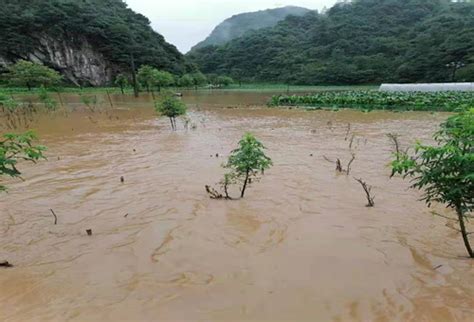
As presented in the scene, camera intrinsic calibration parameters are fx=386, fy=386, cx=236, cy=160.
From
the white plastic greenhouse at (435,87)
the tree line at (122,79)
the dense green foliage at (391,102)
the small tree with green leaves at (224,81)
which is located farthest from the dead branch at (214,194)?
the small tree with green leaves at (224,81)

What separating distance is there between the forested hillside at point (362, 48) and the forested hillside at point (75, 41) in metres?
22.4

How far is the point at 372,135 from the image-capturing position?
14523mm

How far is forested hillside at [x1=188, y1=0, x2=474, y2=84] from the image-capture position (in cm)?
5775

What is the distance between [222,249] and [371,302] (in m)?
1.97

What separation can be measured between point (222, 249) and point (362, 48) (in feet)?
283

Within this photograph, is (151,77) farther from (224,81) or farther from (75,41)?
(75,41)

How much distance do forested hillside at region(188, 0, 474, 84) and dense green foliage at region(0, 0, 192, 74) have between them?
2026 cm

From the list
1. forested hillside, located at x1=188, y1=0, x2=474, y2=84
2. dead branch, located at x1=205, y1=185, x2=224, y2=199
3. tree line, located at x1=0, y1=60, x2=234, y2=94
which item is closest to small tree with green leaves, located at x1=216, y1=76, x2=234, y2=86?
tree line, located at x1=0, y1=60, x2=234, y2=94

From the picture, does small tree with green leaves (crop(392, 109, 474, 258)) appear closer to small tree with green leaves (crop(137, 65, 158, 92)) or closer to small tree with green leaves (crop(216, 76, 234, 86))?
small tree with green leaves (crop(137, 65, 158, 92))

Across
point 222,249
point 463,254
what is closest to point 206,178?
point 222,249

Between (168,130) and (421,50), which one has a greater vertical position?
(421,50)

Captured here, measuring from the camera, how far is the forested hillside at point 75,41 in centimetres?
5906

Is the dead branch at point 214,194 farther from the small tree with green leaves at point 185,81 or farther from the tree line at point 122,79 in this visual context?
the small tree with green leaves at point 185,81

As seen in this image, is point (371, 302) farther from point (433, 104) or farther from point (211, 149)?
point (433, 104)
